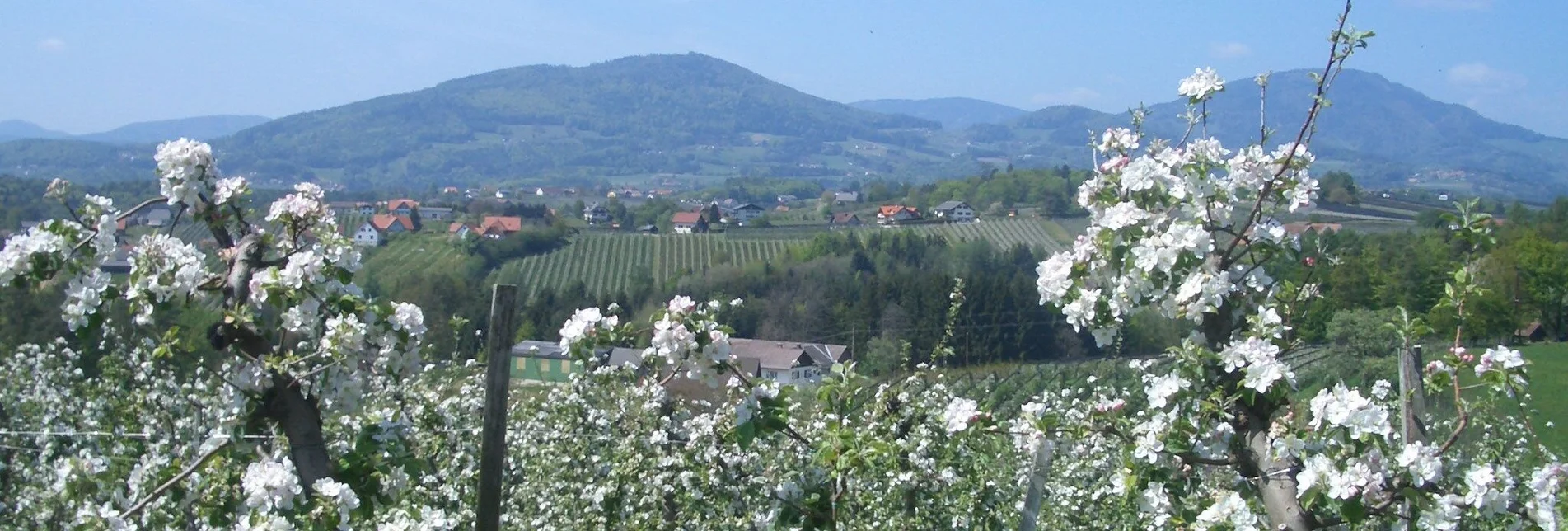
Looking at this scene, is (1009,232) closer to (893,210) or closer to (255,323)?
(893,210)

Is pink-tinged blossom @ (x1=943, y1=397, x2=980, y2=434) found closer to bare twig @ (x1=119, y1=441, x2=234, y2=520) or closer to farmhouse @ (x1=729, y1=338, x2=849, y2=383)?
bare twig @ (x1=119, y1=441, x2=234, y2=520)

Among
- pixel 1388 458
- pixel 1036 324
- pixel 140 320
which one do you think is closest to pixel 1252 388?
pixel 1388 458

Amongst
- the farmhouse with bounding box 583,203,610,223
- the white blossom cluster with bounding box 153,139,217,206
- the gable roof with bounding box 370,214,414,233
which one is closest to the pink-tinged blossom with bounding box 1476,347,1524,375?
the white blossom cluster with bounding box 153,139,217,206

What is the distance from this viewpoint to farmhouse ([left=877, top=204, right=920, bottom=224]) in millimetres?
64125

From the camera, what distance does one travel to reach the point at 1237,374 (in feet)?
11.3

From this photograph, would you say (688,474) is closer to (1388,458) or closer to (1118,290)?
Result: (1118,290)

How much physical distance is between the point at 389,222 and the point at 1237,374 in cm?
5720

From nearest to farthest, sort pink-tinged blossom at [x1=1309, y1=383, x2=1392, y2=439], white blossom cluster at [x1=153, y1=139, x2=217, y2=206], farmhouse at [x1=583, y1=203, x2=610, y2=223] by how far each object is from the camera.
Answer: pink-tinged blossom at [x1=1309, y1=383, x2=1392, y2=439]
white blossom cluster at [x1=153, y1=139, x2=217, y2=206]
farmhouse at [x1=583, y1=203, x2=610, y2=223]

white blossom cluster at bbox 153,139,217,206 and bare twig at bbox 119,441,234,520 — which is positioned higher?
white blossom cluster at bbox 153,139,217,206

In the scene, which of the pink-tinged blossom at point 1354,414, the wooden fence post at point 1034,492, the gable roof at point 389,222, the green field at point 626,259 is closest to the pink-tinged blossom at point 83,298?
the wooden fence post at point 1034,492

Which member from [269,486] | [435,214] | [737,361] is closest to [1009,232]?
[435,214]

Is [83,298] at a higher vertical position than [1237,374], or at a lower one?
higher

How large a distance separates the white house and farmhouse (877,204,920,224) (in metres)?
1.68

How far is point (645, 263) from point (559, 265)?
388 cm
